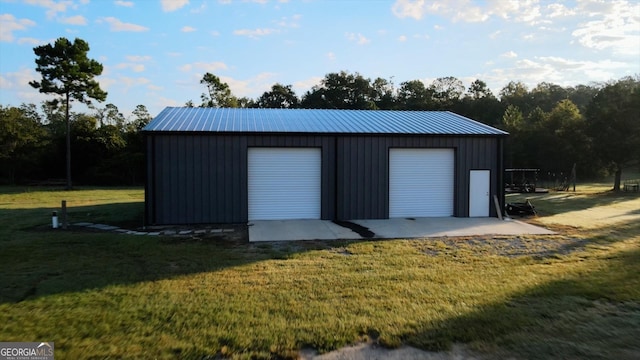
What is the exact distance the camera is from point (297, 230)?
1159cm

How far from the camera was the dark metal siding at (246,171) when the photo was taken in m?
13.0

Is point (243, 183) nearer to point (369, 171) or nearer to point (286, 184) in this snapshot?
point (286, 184)

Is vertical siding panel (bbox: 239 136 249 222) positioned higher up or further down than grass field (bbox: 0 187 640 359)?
higher up

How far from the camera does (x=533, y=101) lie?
59.4 metres

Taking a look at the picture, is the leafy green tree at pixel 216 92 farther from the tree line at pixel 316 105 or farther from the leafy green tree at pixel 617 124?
the leafy green tree at pixel 617 124

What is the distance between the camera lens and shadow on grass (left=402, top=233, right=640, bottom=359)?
4.11 metres

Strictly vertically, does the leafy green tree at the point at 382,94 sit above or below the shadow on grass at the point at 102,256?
above

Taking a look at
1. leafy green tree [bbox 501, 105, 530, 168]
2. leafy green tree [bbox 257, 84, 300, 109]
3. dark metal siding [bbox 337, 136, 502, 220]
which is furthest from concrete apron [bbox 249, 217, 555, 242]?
leafy green tree [bbox 257, 84, 300, 109]

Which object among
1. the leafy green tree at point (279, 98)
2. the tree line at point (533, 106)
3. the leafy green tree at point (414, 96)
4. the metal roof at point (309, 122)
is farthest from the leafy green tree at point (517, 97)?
the metal roof at point (309, 122)

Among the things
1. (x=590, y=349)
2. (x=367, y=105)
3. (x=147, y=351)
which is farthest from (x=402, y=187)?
(x=367, y=105)

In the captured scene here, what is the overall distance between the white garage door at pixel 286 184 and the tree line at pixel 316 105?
21.8 meters

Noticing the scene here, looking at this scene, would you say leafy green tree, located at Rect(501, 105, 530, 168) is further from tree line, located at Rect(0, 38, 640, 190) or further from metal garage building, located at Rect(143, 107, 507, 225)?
metal garage building, located at Rect(143, 107, 507, 225)

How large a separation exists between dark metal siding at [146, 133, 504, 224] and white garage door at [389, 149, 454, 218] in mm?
258

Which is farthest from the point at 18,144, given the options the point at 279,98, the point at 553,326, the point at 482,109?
the point at 482,109
